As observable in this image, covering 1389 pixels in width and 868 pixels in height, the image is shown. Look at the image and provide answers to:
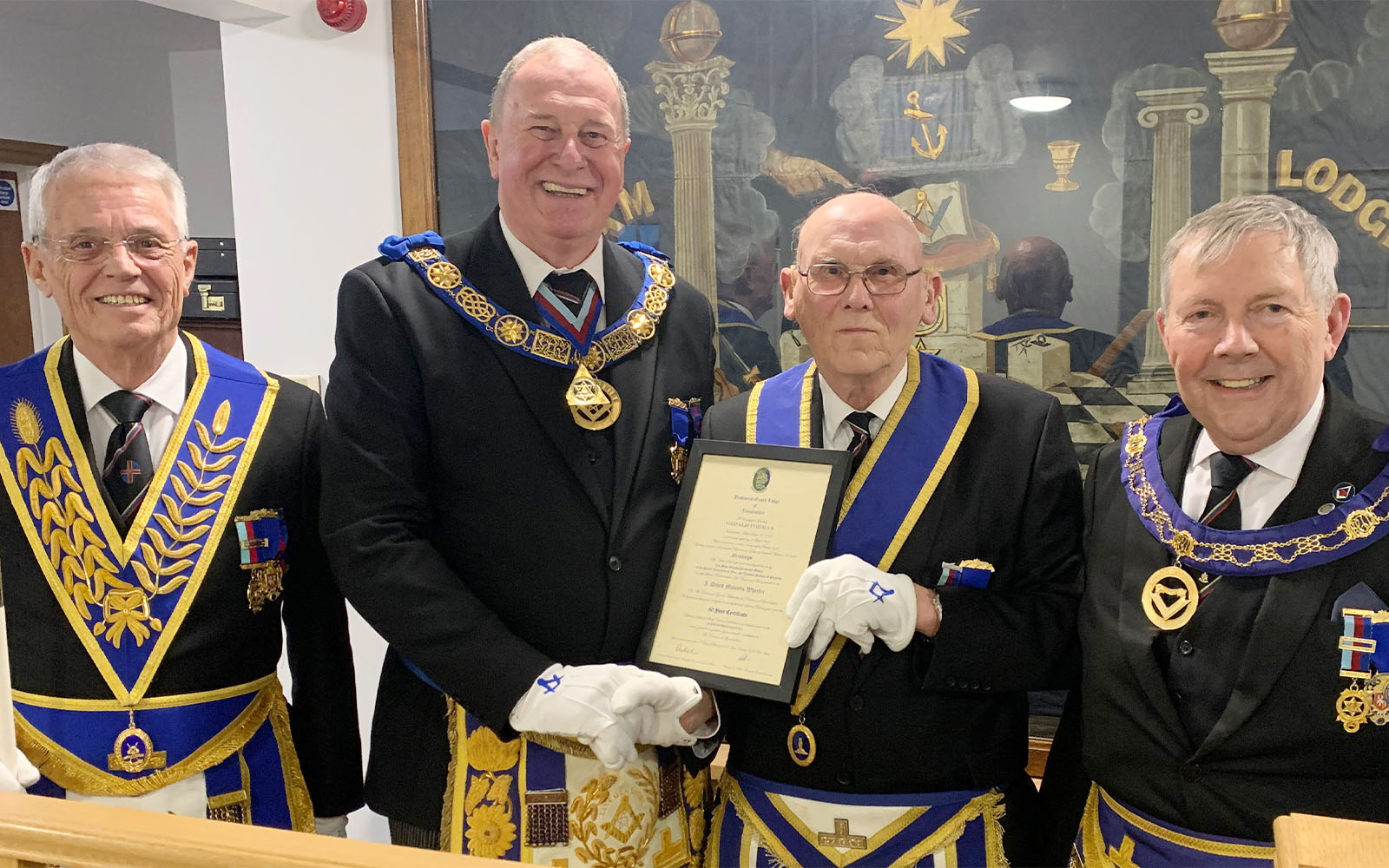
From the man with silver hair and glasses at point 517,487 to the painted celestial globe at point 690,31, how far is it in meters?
1.18

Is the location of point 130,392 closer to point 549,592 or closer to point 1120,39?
point 549,592

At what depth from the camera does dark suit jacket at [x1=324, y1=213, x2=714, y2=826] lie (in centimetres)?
182

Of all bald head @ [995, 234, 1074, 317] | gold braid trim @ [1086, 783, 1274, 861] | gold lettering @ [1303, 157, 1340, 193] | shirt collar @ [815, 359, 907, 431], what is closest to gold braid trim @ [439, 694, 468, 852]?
shirt collar @ [815, 359, 907, 431]

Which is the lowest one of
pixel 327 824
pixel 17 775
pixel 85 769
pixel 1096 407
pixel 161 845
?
pixel 327 824

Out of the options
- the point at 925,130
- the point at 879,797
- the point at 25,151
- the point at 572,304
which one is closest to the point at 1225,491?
the point at 879,797

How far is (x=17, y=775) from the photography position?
152cm

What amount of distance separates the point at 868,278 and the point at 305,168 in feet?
6.95

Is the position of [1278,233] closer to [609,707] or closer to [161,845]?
[609,707]

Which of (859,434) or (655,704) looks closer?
(655,704)

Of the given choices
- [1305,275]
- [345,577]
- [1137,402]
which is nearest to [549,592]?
[345,577]

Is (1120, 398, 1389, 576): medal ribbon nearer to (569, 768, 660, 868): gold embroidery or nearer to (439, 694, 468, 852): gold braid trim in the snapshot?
(569, 768, 660, 868): gold embroidery

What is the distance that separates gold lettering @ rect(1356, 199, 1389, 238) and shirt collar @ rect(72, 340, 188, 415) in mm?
2563

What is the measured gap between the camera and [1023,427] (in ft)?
6.29

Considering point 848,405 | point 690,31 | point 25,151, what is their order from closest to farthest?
point 848,405
point 690,31
point 25,151
